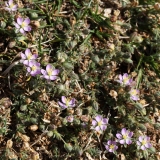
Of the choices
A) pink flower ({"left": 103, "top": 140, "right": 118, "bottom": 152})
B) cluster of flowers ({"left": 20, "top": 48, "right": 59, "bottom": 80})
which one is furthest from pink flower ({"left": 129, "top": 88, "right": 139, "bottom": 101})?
cluster of flowers ({"left": 20, "top": 48, "right": 59, "bottom": 80})

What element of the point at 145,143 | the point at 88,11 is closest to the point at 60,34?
the point at 88,11

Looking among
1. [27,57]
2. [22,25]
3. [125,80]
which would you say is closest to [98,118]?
[125,80]

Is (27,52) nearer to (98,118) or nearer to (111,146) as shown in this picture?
(98,118)

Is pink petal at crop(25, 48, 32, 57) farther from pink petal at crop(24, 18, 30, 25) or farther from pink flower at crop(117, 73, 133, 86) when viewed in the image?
pink flower at crop(117, 73, 133, 86)

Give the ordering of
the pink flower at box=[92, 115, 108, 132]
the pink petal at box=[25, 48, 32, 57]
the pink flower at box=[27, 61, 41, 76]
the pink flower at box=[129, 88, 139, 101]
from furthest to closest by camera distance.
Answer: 1. the pink flower at box=[129, 88, 139, 101]
2. the pink flower at box=[92, 115, 108, 132]
3. the pink petal at box=[25, 48, 32, 57]
4. the pink flower at box=[27, 61, 41, 76]

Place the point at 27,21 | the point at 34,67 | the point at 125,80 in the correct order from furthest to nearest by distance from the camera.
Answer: the point at 125,80 < the point at 27,21 < the point at 34,67

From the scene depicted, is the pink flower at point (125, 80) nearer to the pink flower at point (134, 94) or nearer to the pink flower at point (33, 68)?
the pink flower at point (134, 94)

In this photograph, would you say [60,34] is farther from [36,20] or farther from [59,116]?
[59,116]
